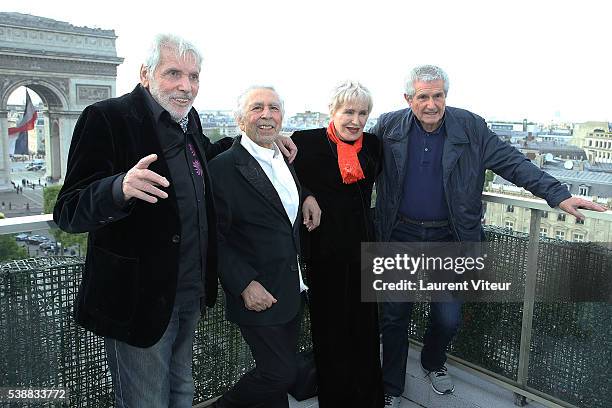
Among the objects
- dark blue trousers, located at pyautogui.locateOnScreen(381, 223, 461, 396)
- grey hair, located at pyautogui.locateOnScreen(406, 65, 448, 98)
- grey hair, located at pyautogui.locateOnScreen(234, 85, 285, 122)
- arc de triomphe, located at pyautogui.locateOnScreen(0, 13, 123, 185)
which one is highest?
arc de triomphe, located at pyautogui.locateOnScreen(0, 13, 123, 185)

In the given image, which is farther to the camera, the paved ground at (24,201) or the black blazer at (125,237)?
the paved ground at (24,201)

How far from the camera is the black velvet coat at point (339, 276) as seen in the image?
7.05 feet

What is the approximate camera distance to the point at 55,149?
133ft

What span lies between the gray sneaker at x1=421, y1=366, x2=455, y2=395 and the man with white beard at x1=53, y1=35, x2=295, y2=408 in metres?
1.43

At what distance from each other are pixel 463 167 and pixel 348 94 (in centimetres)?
61

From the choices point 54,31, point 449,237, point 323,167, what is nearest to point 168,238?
point 323,167

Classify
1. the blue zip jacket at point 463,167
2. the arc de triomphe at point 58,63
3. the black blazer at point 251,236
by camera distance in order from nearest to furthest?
the black blazer at point 251,236
the blue zip jacket at point 463,167
the arc de triomphe at point 58,63

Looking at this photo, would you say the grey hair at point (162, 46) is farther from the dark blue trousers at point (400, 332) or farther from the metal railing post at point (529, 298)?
the metal railing post at point (529, 298)

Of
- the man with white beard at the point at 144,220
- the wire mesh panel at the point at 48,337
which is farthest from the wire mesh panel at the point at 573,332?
the wire mesh panel at the point at 48,337

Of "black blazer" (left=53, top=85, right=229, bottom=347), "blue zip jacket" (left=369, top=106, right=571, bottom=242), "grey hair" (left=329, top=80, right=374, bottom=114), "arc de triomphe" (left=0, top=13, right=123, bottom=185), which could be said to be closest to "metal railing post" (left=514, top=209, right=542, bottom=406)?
"blue zip jacket" (left=369, top=106, right=571, bottom=242)

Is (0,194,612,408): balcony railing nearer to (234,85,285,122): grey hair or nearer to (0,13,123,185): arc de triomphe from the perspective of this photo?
(234,85,285,122): grey hair

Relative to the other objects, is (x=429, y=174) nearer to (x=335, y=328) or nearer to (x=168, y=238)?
(x=335, y=328)

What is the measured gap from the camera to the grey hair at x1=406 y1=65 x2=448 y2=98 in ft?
7.66

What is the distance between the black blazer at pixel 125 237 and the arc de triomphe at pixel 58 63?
36.6 meters
